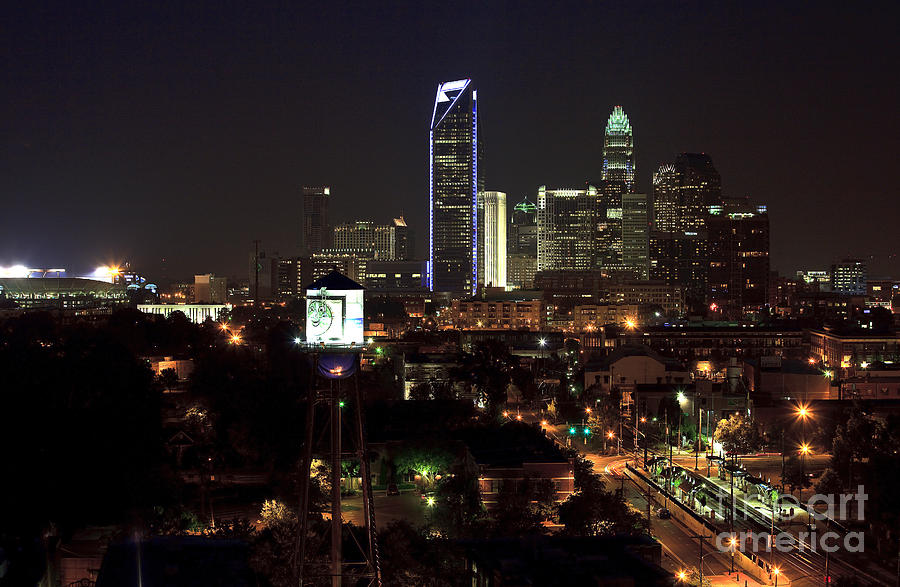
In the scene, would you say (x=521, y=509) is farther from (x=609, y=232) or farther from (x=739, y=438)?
(x=609, y=232)

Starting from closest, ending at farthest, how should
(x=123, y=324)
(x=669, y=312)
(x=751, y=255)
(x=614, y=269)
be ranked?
(x=123, y=324) < (x=669, y=312) < (x=751, y=255) < (x=614, y=269)

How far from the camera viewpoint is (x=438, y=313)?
132m

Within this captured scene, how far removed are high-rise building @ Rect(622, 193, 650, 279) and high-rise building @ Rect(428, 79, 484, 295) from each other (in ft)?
113

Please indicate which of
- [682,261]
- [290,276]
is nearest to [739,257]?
[682,261]

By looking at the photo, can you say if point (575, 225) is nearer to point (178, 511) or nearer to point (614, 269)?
point (614, 269)

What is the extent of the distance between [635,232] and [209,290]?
8274 cm

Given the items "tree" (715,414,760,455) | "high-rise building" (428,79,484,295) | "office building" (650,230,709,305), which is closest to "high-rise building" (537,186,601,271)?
"office building" (650,230,709,305)

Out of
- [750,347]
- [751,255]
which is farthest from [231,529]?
[751,255]

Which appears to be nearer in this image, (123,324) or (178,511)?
(178,511)

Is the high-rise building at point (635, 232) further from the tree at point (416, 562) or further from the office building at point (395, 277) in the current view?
the tree at point (416, 562)

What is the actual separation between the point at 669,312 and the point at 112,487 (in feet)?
369

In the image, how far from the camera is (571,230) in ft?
647

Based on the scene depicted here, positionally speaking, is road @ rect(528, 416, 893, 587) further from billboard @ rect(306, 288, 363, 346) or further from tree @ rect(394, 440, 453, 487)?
billboard @ rect(306, 288, 363, 346)

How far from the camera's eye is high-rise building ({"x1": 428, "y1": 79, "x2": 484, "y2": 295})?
16312 cm
